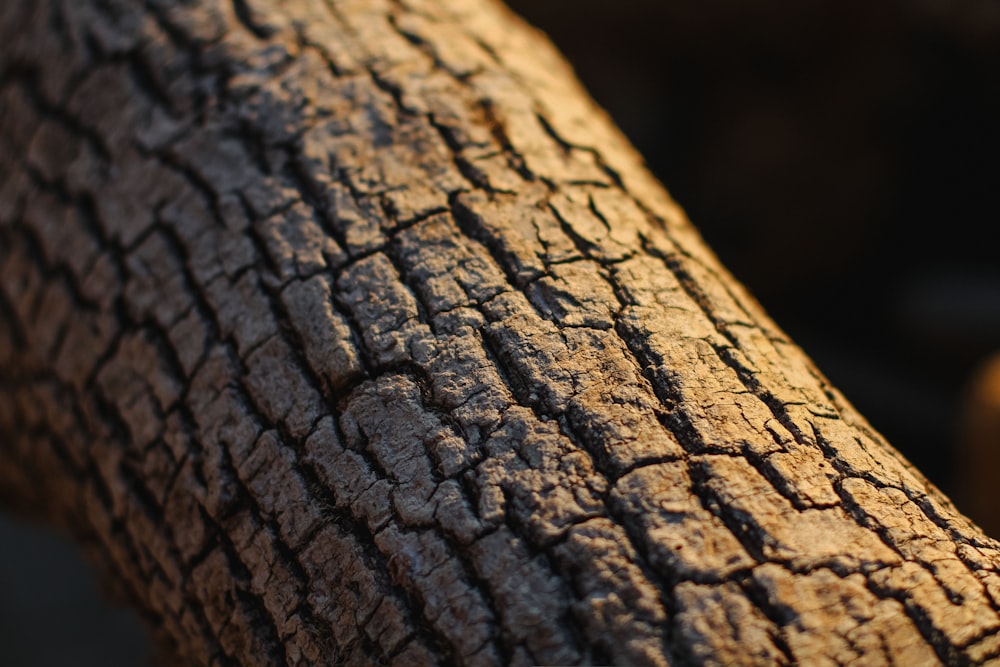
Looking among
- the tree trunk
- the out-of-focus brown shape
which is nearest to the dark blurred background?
the out-of-focus brown shape

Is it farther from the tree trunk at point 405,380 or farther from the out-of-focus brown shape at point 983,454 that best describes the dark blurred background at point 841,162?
the tree trunk at point 405,380

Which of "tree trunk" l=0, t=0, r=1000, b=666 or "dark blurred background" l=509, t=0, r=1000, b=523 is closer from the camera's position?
"tree trunk" l=0, t=0, r=1000, b=666

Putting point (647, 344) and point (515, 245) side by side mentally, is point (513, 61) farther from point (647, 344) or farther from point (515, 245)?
point (647, 344)

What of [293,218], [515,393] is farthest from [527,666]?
[293,218]

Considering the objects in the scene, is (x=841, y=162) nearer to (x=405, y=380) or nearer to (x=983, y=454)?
(x=983, y=454)

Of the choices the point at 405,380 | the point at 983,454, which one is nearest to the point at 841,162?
the point at 983,454

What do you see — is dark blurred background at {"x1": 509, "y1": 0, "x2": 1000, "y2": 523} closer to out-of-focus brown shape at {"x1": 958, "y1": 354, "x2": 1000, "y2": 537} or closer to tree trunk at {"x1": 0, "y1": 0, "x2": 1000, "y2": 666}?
out-of-focus brown shape at {"x1": 958, "y1": 354, "x2": 1000, "y2": 537}

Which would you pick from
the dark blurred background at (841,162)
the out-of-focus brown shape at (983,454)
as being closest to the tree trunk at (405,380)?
the out-of-focus brown shape at (983,454)
